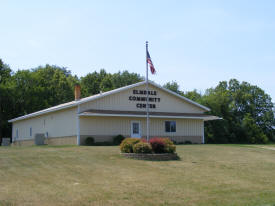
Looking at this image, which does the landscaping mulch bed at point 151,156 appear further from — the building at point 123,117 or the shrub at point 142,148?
the building at point 123,117

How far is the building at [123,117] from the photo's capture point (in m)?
29.8

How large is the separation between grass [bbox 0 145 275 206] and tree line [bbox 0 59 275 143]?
33186 mm

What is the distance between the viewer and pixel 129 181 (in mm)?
13773

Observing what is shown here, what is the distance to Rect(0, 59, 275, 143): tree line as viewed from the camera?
5062cm

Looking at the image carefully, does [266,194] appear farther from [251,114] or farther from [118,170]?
[251,114]

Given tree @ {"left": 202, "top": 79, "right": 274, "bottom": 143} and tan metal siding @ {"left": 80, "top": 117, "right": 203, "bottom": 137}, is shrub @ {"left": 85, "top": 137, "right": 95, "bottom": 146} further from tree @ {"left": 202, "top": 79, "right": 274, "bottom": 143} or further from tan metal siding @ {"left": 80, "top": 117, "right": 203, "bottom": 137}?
tree @ {"left": 202, "top": 79, "right": 274, "bottom": 143}

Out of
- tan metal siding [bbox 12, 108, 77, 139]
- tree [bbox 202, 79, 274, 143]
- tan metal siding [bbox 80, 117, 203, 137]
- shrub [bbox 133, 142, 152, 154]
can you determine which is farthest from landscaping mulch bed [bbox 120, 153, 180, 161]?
tree [bbox 202, 79, 274, 143]

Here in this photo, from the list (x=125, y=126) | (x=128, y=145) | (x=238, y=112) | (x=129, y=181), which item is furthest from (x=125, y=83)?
(x=129, y=181)

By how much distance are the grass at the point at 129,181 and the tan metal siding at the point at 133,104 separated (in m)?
11.0

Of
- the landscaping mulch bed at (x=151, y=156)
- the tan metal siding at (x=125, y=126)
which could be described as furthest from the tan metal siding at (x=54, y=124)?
the landscaping mulch bed at (x=151, y=156)

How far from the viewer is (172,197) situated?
11.8 meters

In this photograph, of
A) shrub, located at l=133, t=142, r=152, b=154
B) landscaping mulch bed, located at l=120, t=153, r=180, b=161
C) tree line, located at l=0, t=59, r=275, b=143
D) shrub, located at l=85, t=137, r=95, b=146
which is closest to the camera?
landscaping mulch bed, located at l=120, t=153, r=180, b=161

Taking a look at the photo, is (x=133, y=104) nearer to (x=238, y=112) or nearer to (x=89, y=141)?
(x=89, y=141)

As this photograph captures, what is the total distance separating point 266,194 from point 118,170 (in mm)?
6020
